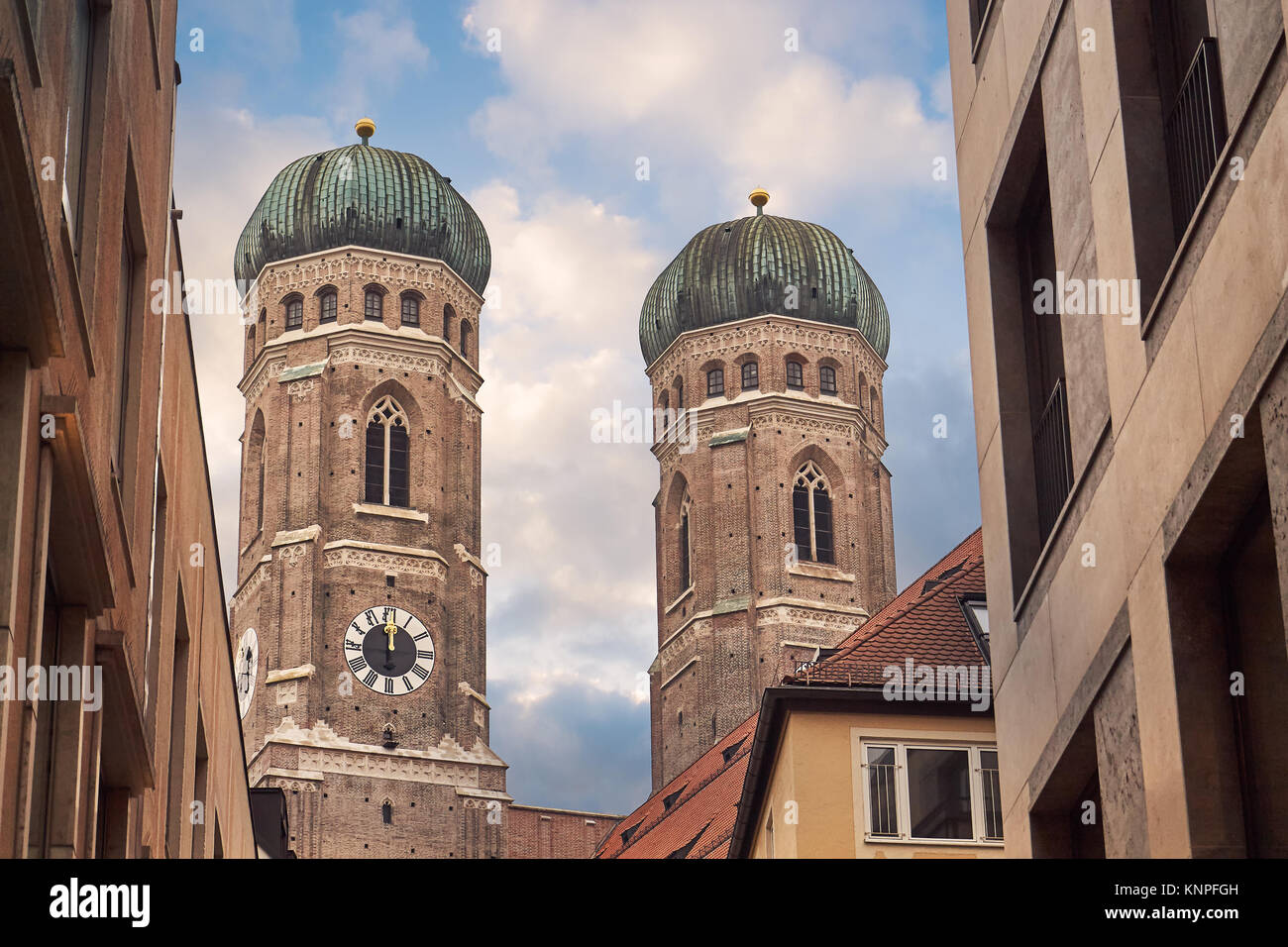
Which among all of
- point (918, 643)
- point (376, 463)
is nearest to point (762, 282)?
point (376, 463)

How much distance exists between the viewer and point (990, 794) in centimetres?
2392

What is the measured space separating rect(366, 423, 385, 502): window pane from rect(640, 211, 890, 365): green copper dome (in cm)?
1509

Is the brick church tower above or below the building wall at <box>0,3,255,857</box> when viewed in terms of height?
above

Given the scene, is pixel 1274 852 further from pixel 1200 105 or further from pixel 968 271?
pixel 968 271

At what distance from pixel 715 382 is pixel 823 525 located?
6668 millimetres

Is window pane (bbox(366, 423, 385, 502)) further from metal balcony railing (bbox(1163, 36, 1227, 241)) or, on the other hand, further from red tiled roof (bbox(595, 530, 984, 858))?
metal balcony railing (bbox(1163, 36, 1227, 241))

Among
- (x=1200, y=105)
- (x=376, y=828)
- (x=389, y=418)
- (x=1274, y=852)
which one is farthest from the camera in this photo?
(x=389, y=418)

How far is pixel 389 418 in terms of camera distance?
217 ft

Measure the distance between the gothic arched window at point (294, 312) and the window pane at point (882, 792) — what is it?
4629 centimetres

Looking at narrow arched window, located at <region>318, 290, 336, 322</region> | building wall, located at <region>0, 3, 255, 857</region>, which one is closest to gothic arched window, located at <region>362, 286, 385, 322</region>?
narrow arched window, located at <region>318, 290, 336, 322</region>

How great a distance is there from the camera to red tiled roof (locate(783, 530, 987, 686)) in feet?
80.0
